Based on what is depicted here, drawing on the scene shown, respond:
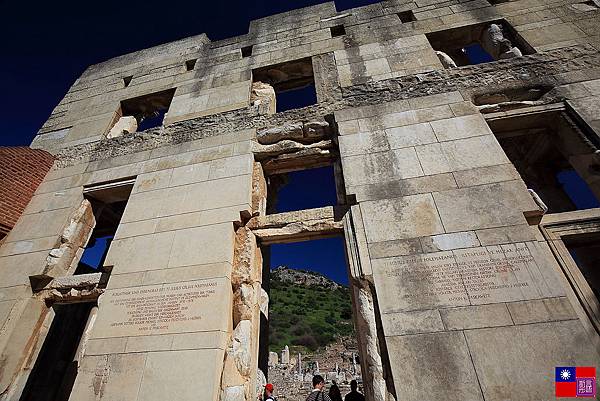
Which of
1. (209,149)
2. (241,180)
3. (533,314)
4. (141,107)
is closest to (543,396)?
Result: (533,314)

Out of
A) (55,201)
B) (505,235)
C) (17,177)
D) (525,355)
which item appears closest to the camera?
(525,355)

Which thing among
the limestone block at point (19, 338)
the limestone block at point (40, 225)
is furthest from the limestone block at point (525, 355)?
the limestone block at point (40, 225)

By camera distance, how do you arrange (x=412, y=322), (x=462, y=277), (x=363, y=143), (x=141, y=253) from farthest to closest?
(x=363, y=143), (x=141, y=253), (x=462, y=277), (x=412, y=322)

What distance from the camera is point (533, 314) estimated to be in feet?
10.9

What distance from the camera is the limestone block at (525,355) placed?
2.97 m

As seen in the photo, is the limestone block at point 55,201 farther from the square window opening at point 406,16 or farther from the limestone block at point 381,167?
the square window opening at point 406,16

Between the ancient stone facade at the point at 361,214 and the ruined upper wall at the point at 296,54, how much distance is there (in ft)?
0.24

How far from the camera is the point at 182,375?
375 centimetres

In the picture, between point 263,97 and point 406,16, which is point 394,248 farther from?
point 406,16

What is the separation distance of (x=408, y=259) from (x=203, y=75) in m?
7.86

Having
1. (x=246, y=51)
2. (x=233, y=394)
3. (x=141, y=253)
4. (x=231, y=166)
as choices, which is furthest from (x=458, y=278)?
(x=246, y=51)

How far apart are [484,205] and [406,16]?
6781 millimetres

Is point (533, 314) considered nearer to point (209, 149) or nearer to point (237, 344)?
point (237, 344)

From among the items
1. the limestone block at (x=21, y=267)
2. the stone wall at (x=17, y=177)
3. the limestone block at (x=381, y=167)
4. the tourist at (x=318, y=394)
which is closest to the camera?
the limestone block at (x=381, y=167)
